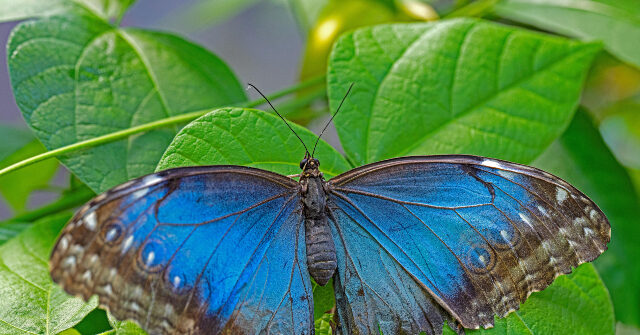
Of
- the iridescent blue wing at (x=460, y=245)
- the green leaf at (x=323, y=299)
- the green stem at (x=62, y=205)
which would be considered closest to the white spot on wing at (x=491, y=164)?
the iridescent blue wing at (x=460, y=245)

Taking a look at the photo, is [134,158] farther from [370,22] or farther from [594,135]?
[594,135]

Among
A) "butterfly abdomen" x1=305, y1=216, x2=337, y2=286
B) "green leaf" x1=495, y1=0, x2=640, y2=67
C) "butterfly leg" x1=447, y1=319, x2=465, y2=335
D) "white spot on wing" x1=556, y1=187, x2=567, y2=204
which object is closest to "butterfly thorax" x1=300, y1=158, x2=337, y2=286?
"butterfly abdomen" x1=305, y1=216, x2=337, y2=286

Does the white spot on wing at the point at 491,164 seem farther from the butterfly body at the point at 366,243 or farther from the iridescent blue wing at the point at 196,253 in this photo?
the iridescent blue wing at the point at 196,253

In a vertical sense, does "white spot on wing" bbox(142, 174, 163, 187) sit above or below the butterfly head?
below

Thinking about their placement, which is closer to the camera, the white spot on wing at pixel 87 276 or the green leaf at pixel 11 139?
the white spot on wing at pixel 87 276

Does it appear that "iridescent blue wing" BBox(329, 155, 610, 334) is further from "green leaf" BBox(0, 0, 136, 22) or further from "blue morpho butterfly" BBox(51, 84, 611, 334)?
"green leaf" BBox(0, 0, 136, 22)

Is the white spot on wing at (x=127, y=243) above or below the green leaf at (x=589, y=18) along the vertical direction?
below
